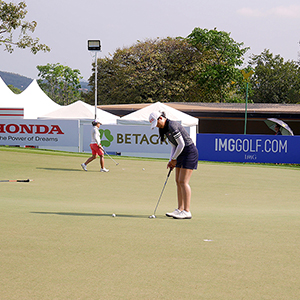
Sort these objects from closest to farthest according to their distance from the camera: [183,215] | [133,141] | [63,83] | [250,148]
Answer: [183,215] → [250,148] → [133,141] → [63,83]

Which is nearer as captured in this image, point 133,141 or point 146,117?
point 133,141

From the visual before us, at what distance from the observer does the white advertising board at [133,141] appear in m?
25.6

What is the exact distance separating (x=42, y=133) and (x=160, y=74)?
3322 cm

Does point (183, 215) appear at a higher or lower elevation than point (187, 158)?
lower

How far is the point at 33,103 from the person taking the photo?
1491 inches

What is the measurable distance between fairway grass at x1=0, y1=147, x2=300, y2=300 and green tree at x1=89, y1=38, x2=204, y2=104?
46.5 meters

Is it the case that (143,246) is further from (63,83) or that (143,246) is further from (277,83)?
(63,83)

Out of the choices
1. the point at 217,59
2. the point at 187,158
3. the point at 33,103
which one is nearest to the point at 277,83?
the point at 217,59

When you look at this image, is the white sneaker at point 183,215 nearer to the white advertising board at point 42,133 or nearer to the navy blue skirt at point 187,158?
the navy blue skirt at point 187,158

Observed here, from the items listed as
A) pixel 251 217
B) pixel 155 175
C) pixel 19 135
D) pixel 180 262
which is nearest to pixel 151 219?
pixel 251 217

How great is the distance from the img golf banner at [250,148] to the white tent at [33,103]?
15.8 m

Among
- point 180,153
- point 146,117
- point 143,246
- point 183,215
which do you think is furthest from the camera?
point 146,117

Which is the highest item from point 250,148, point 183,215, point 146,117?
point 146,117

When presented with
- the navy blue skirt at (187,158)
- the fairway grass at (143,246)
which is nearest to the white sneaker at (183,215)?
the fairway grass at (143,246)
